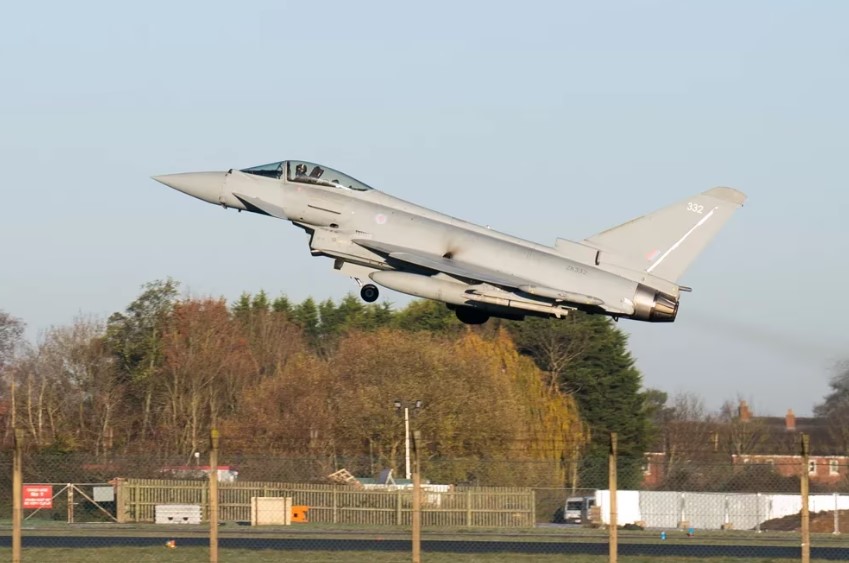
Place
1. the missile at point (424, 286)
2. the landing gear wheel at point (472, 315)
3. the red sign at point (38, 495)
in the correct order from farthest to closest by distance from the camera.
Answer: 1. the red sign at point (38, 495)
2. the landing gear wheel at point (472, 315)
3. the missile at point (424, 286)

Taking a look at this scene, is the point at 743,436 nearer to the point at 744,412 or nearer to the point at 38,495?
the point at 744,412

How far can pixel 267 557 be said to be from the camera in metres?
23.7

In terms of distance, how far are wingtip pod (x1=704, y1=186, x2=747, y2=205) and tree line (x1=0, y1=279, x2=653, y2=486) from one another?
15.6 metres

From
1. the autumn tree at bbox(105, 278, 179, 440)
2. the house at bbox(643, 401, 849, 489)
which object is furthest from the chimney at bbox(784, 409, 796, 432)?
the autumn tree at bbox(105, 278, 179, 440)

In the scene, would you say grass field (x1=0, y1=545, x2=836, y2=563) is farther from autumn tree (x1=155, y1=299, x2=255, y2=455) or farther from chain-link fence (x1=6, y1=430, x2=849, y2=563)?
autumn tree (x1=155, y1=299, x2=255, y2=455)

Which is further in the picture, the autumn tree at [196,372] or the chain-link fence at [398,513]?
the autumn tree at [196,372]

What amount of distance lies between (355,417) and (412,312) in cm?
3315

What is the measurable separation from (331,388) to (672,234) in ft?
120

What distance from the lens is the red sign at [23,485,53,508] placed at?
3288 cm

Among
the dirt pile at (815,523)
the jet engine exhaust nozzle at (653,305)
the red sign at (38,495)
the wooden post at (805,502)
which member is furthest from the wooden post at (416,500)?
the dirt pile at (815,523)

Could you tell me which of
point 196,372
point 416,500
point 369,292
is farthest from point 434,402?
point 416,500

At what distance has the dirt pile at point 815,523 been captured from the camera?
40375 millimetres

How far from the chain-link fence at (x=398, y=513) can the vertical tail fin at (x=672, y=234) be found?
197 inches

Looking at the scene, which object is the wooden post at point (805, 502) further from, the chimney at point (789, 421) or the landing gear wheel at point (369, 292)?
the chimney at point (789, 421)
